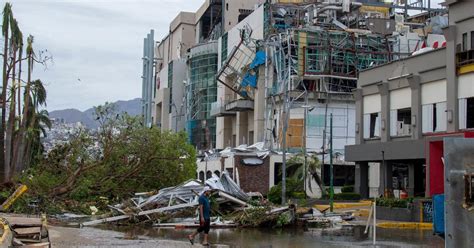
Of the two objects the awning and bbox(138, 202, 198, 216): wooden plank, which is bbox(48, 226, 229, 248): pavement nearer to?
bbox(138, 202, 198, 216): wooden plank

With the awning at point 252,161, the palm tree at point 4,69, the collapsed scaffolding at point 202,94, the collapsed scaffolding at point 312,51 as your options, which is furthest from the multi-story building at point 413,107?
the collapsed scaffolding at point 202,94

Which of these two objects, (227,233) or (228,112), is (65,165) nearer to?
(227,233)

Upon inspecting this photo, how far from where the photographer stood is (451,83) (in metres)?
35.4

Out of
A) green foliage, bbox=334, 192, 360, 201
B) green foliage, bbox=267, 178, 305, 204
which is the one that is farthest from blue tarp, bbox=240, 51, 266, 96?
green foliage, bbox=334, 192, 360, 201

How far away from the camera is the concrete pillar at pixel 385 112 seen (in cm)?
4241

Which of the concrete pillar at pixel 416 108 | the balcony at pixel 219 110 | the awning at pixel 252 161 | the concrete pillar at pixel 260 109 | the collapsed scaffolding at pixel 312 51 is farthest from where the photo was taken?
the balcony at pixel 219 110

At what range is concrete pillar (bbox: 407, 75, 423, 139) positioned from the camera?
3897cm

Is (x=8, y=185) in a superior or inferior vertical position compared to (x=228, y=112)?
inferior

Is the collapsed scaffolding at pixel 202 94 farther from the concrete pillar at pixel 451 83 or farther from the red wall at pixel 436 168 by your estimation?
the red wall at pixel 436 168

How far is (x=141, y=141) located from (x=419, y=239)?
672 inches

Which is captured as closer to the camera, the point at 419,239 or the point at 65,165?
the point at 419,239

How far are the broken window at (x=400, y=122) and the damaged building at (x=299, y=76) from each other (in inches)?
164

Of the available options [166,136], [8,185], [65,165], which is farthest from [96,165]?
[166,136]

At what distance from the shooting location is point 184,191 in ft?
92.2
